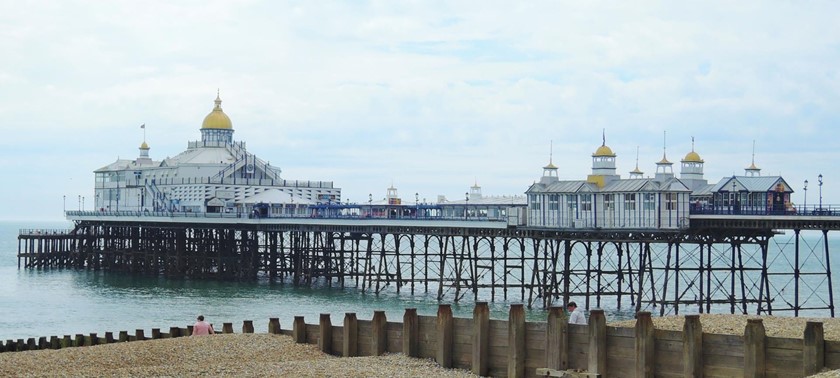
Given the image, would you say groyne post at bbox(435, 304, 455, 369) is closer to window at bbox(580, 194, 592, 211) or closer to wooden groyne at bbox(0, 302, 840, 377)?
wooden groyne at bbox(0, 302, 840, 377)

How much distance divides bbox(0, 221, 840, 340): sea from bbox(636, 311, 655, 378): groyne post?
27945 mm

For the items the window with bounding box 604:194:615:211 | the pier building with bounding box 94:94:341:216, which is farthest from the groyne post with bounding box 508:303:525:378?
the pier building with bounding box 94:94:341:216

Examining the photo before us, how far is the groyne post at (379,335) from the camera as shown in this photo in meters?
26.1

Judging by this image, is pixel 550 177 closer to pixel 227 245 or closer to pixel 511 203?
pixel 511 203

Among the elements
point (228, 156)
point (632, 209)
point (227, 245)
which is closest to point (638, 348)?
point (632, 209)

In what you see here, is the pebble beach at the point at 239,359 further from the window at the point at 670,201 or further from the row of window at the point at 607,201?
the row of window at the point at 607,201

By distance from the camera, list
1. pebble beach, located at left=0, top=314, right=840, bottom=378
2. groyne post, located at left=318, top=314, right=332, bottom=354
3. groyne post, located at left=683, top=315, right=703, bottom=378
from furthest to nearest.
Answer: groyne post, located at left=318, top=314, right=332, bottom=354 → pebble beach, located at left=0, top=314, right=840, bottom=378 → groyne post, located at left=683, top=315, right=703, bottom=378

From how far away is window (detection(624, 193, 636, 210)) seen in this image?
5439cm

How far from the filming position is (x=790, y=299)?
7762 cm

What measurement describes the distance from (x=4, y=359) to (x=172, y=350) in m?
3.54

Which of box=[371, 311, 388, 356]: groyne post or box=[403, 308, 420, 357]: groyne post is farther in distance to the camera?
box=[371, 311, 388, 356]: groyne post

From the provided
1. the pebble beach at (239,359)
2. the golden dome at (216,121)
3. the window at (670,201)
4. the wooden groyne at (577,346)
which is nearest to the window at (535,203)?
the window at (670,201)

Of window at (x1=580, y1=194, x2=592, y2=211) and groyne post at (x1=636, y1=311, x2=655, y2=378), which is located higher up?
window at (x1=580, y1=194, x2=592, y2=211)

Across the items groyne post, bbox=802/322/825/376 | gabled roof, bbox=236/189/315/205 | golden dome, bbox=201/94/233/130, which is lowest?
groyne post, bbox=802/322/825/376
